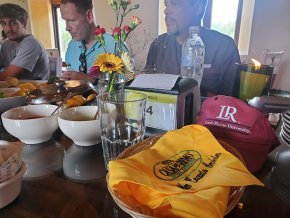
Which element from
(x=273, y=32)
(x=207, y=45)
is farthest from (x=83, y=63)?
(x=273, y=32)

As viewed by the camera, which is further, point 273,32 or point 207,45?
point 273,32

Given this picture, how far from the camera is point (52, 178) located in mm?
442

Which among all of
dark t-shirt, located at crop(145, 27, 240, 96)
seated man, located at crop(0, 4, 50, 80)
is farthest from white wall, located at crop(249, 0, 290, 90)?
seated man, located at crop(0, 4, 50, 80)

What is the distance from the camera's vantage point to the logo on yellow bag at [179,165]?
35cm

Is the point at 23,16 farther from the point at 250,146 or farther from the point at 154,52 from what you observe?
the point at 250,146

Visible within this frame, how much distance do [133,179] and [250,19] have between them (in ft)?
9.60

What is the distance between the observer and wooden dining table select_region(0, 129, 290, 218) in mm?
343

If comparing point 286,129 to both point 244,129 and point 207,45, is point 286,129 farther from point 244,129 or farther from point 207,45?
point 207,45

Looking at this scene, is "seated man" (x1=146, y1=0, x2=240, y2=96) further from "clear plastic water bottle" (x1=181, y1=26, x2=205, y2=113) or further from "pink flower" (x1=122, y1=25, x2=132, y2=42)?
"pink flower" (x1=122, y1=25, x2=132, y2=42)

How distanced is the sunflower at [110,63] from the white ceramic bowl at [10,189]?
301mm

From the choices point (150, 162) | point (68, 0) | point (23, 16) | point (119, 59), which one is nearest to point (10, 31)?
point (23, 16)

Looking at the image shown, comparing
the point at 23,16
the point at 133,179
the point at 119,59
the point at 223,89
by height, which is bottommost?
the point at 223,89

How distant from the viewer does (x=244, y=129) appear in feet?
1.42

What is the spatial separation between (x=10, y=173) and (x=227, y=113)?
39 centimetres
